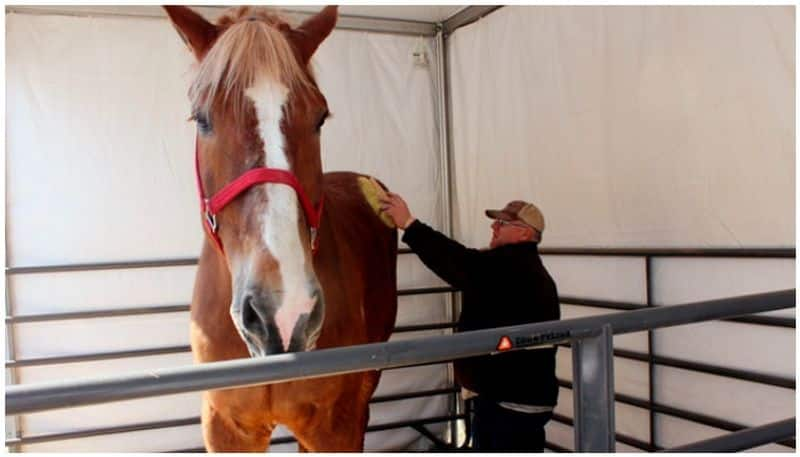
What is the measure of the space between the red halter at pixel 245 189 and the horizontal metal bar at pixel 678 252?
1.39 metres

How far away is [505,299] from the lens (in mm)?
2125

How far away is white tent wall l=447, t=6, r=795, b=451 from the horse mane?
142cm

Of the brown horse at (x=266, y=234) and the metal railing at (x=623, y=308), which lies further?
the metal railing at (x=623, y=308)

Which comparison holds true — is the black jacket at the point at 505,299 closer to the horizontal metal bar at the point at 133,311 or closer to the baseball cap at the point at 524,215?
the baseball cap at the point at 524,215

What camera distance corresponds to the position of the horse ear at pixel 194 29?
5.15 ft


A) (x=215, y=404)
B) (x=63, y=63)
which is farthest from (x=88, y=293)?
(x=215, y=404)

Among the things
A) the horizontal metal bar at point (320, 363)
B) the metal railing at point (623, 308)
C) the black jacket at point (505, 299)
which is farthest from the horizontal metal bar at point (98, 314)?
the horizontal metal bar at point (320, 363)

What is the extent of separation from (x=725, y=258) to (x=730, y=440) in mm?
1160

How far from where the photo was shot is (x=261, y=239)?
1244 millimetres

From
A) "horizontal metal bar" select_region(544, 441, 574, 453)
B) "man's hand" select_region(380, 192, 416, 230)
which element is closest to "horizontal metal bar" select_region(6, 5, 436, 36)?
"man's hand" select_region(380, 192, 416, 230)

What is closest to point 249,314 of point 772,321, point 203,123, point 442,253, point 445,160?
point 203,123

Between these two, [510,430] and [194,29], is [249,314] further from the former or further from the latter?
[510,430]

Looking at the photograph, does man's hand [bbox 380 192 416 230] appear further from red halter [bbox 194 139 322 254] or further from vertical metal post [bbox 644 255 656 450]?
vertical metal post [bbox 644 255 656 450]

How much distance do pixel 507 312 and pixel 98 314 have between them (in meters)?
1.85
